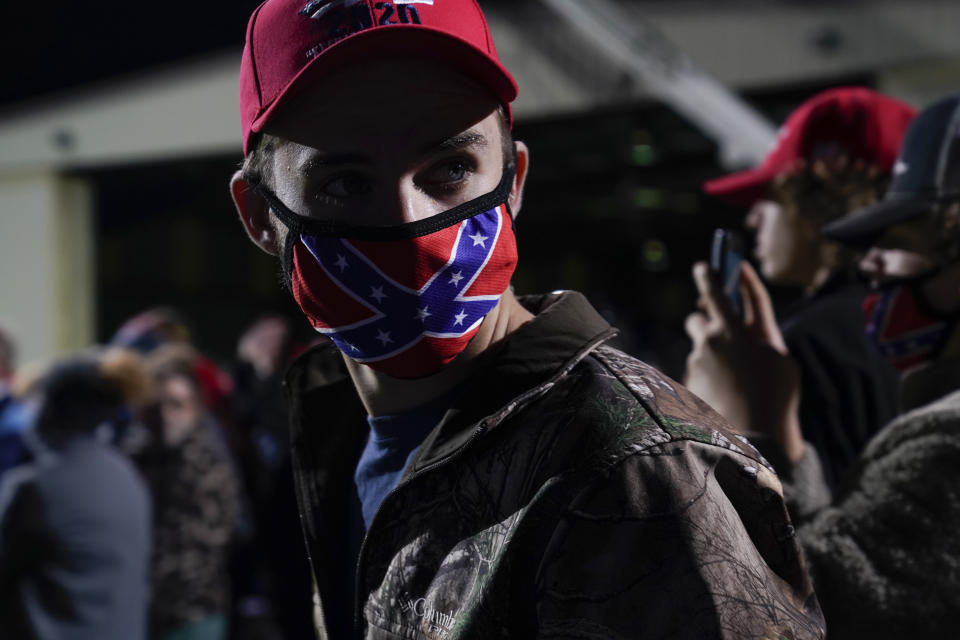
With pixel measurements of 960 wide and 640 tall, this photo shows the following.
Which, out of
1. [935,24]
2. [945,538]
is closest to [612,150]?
[935,24]

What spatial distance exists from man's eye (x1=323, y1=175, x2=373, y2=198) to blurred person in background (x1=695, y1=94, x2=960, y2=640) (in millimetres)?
890

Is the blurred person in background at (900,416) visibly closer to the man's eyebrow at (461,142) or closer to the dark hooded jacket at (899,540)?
the dark hooded jacket at (899,540)

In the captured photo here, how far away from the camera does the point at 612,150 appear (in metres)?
10.5

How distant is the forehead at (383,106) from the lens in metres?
1.30

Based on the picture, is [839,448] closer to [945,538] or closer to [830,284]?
[830,284]

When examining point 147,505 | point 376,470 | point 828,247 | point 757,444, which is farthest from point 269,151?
point 147,505

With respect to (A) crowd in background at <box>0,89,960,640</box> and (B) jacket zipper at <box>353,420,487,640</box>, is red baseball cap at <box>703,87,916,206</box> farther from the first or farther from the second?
(B) jacket zipper at <box>353,420,487,640</box>

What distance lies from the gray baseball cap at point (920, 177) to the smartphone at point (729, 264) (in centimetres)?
27

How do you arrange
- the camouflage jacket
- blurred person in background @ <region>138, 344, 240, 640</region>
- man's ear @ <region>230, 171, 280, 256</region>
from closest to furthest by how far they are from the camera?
the camouflage jacket
man's ear @ <region>230, 171, 280, 256</region>
blurred person in background @ <region>138, 344, 240, 640</region>

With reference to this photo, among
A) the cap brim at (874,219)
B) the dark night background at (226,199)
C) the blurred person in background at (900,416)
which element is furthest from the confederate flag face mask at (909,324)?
the dark night background at (226,199)

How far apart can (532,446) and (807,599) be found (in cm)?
36

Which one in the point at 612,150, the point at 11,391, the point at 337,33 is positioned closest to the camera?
the point at 337,33

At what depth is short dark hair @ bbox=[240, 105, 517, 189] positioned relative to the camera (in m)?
1.42

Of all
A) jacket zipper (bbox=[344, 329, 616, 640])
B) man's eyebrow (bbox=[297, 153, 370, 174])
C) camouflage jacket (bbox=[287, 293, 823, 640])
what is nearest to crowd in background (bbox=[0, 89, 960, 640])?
camouflage jacket (bbox=[287, 293, 823, 640])
